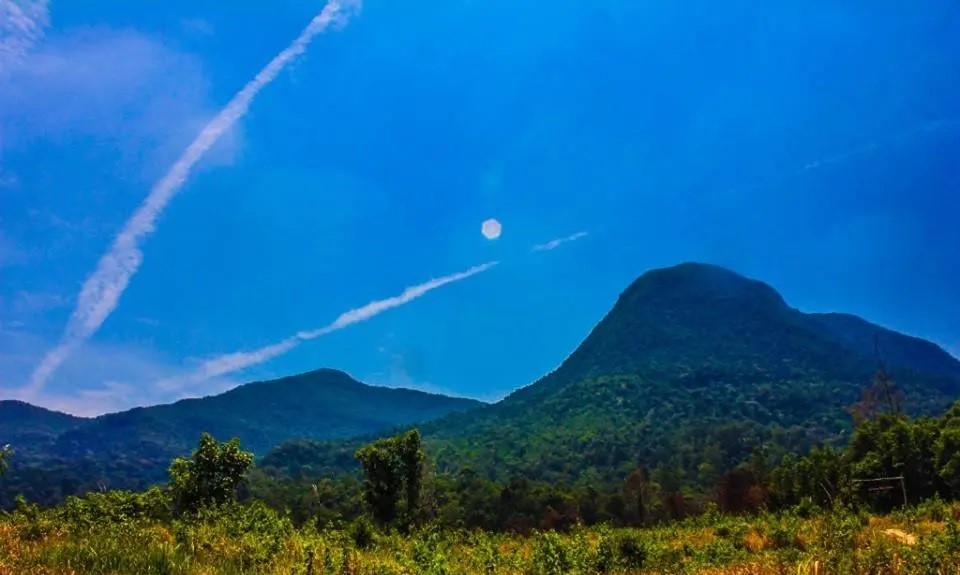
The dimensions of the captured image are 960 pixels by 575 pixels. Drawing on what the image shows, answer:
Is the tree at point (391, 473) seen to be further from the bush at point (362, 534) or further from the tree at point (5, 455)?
the tree at point (5, 455)

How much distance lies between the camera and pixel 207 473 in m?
29.8

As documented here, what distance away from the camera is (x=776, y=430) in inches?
5910

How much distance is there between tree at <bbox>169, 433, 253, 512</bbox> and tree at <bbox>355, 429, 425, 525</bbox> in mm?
22973

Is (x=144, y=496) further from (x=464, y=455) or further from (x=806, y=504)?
(x=464, y=455)

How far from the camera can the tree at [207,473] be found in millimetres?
28906

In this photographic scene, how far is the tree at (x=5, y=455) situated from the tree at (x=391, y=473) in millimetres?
36254

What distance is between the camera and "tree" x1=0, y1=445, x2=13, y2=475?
17.8m

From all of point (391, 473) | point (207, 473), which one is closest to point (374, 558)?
point (207, 473)

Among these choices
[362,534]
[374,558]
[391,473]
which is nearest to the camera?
[374,558]

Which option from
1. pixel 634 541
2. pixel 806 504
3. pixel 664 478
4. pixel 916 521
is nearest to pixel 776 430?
pixel 664 478

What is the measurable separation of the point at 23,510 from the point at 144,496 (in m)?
8.06

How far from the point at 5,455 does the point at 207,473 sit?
12.0m

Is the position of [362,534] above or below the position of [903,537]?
below

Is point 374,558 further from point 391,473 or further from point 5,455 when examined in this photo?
point 391,473
